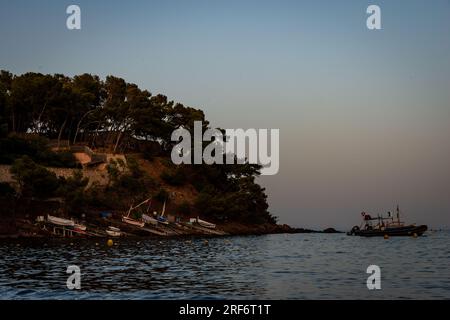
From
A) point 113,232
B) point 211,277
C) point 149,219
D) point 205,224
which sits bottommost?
point 211,277

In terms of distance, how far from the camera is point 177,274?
33156mm

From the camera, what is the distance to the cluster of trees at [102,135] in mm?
87438

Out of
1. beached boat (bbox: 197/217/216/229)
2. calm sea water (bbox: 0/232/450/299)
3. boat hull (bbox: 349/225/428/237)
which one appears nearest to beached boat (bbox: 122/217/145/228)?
beached boat (bbox: 197/217/216/229)

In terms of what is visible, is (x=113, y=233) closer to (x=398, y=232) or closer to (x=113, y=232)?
(x=113, y=232)

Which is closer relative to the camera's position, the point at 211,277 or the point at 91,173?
the point at 211,277

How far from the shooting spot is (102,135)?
125062mm

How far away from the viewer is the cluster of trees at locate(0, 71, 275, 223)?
87438mm

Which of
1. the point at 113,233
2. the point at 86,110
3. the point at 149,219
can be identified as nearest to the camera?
the point at 113,233

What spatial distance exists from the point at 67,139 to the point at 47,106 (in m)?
17.5

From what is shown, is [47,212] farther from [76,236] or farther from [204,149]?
[204,149]

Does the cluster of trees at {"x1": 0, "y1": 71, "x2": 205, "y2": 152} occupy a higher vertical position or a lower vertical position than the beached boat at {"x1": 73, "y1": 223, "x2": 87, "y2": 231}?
higher

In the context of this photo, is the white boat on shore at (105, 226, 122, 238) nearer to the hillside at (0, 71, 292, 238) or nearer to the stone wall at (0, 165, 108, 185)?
the hillside at (0, 71, 292, 238)


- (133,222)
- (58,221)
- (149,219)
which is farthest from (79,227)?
(149,219)

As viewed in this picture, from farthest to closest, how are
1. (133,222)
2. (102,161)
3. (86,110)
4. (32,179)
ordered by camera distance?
(86,110), (102,161), (133,222), (32,179)
